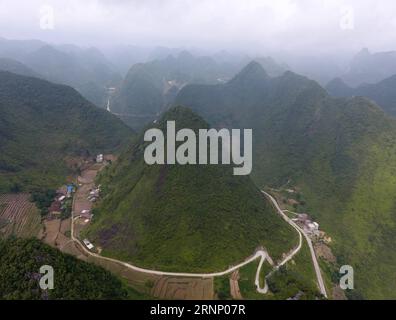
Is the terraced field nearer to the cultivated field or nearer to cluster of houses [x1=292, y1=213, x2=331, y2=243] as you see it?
the cultivated field

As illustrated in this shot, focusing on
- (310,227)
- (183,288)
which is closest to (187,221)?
(183,288)

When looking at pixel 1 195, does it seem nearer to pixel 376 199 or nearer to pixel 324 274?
pixel 324 274

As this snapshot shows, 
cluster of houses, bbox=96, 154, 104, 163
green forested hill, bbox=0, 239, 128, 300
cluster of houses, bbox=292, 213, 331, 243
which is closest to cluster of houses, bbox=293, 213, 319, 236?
cluster of houses, bbox=292, 213, 331, 243

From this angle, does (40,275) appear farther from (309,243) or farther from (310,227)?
(310,227)

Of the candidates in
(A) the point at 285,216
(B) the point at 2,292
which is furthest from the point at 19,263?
(A) the point at 285,216

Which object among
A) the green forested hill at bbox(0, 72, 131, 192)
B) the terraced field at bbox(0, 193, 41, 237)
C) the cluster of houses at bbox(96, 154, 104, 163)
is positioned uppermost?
the green forested hill at bbox(0, 72, 131, 192)

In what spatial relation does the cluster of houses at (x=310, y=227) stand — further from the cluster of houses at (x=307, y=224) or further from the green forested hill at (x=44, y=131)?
the green forested hill at (x=44, y=131)
